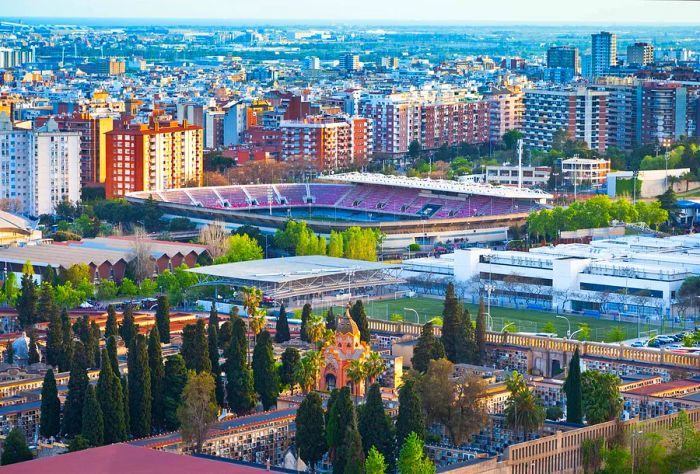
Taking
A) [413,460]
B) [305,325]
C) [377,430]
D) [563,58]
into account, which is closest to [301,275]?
[305,325]

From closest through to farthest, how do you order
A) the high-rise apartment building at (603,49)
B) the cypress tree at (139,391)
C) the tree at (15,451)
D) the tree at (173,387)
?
the tree at (15,451) → the cypress tree at (139,391) → the tree at (173,387) → the high-rise apartment building at (603,49)

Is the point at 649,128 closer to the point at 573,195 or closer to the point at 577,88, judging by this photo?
the point at 577,88

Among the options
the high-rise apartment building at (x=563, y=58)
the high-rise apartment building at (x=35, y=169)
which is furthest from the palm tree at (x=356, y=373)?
the high-rise apartment building at (x=563, y=58)

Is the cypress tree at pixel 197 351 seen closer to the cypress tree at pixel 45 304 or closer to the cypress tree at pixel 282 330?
the cypress tree at pixel 282 330

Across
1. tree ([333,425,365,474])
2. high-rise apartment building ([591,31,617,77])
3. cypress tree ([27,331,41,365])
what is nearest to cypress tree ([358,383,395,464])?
tree ([333,425,365,474])

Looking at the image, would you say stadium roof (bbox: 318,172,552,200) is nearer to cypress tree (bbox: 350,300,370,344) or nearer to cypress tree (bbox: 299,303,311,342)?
cypress tree (bbox: 299,303,311,342)

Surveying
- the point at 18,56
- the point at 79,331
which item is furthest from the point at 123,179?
the point at 18,56
